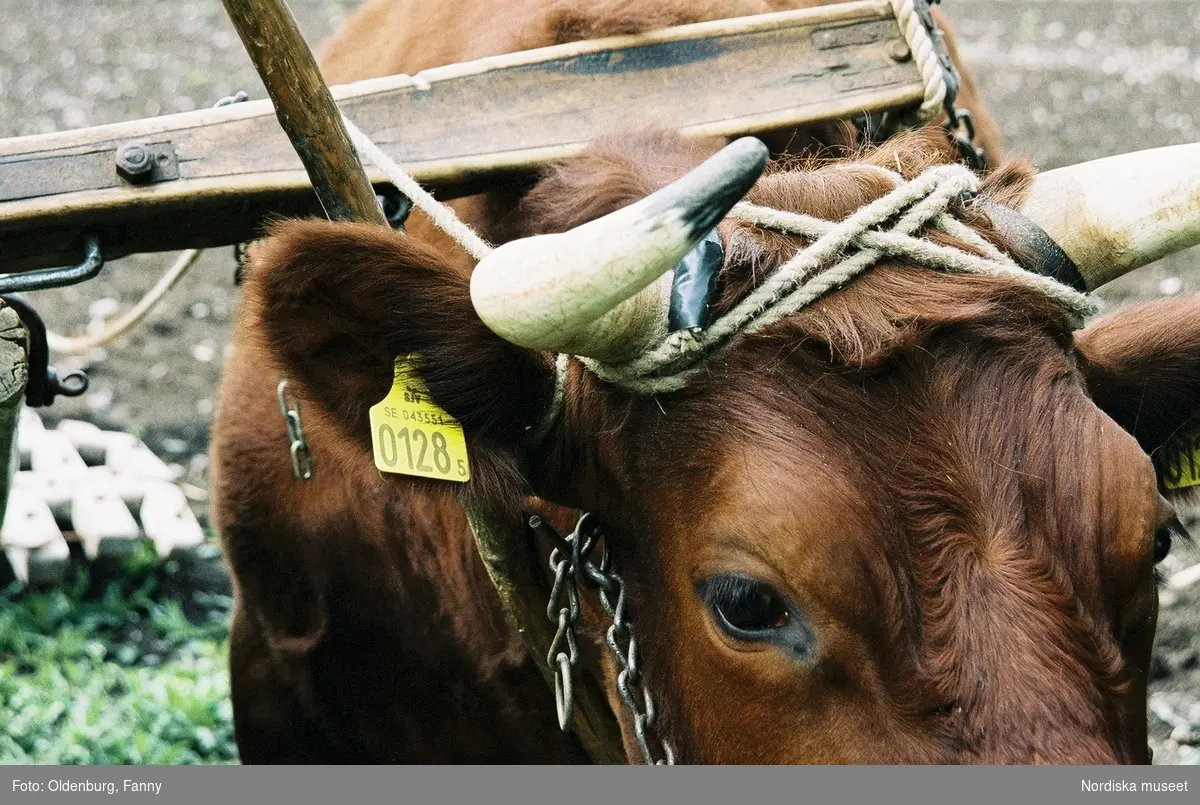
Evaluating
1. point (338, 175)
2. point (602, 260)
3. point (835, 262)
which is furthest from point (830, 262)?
point (338, 175)

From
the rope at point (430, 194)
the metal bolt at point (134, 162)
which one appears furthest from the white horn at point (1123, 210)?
the metal bolt at point (134, 162)

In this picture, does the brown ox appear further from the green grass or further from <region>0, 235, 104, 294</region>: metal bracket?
the green grass

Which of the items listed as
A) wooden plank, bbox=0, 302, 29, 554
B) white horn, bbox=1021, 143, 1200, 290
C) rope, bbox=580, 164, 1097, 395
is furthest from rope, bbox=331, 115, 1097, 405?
wooden plank, bbox=0, 302, 29, 554

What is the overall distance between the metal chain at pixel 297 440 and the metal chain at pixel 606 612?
85 cm

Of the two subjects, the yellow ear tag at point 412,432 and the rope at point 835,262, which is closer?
the rope at point 835,262

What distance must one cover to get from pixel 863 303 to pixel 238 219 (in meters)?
1.38

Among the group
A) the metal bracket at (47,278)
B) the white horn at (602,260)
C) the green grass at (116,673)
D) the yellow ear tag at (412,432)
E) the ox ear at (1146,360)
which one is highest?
the metal bracket at (47,278)

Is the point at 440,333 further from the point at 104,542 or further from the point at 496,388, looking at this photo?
the point at 104,542

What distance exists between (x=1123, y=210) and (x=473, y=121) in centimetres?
136

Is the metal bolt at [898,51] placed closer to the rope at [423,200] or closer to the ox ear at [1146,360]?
the ox ear at [1146,360]

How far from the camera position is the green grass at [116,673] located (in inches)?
180

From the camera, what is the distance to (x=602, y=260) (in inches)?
76.7

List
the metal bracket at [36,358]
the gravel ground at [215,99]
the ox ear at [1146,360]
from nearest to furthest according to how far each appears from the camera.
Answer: the ox ear at [1146,360]
the metal bracket at [36,358]
the gravel ground at [215,99]

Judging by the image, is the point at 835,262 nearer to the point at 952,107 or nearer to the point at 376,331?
the point at 376,331
